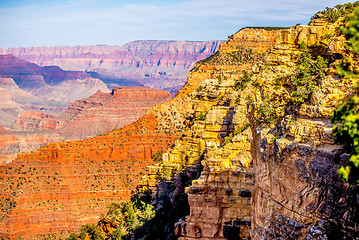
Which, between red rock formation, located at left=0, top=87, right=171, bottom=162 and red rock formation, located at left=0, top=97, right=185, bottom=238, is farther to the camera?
red rock formation, located at left=0, top=87, right=171, bottom=162

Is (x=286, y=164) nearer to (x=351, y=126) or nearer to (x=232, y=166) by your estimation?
(x=351, y=126)

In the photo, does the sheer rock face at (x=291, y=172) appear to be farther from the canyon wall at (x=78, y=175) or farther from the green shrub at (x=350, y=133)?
the canyon wall at (x=78, y=175)

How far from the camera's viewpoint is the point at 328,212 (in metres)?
10.2

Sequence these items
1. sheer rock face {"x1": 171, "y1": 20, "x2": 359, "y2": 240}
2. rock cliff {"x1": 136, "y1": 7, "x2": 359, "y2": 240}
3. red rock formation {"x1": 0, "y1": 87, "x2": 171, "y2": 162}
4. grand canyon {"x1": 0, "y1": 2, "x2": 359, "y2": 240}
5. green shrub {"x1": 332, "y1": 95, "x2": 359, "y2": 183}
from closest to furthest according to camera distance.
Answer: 1. green shrub {"x1": 332, "y1": 95, "x2": 359, "y2": 183}
2. sheer rock face {"x1": 171, "y1": 20, "x2": 359, "y2": 240}
3. rock cliff {"x1": 136, "y1": 7, "x2": 359, "y2": 240}
4. grand canyon {"x1": 0, "y1": 2, "x2": 359, "y2": 240}
5. red rock formation {"x1": 0, "y1": 87, "x2": 171, "y2": 162}

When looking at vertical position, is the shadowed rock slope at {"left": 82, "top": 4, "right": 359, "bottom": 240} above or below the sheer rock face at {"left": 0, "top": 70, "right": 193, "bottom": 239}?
→ above

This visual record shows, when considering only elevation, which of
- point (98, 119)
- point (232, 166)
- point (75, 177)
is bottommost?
point (98, 119)

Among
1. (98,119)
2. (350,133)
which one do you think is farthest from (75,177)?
(98,119)

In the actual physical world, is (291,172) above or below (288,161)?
below

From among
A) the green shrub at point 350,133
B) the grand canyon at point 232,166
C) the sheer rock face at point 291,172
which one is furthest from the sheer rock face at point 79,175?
the green shrub at point 350,133

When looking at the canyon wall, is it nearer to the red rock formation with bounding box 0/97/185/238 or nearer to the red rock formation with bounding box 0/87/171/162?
the red rock formation with bounding box 0/97/185/238

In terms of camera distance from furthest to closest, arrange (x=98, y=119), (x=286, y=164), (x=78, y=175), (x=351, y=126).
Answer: (x=98, y=119) < (x=78, y=175) < (x=286, y=164) < (x=351, y=126)

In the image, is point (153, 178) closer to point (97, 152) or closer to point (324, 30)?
point (324, 30)

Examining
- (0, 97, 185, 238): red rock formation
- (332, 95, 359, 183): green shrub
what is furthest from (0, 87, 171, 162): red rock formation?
(332, 95, 359, 183): green shrub

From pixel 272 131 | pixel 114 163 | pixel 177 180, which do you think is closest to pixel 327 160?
pixel 272 131
